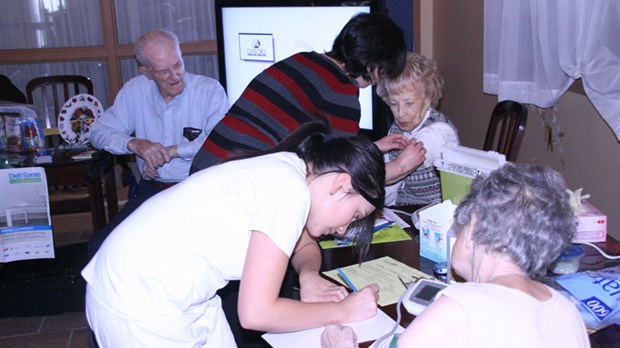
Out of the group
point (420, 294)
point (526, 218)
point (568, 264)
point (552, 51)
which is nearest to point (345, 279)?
point (420, 294)

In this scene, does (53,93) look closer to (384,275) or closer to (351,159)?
(384,275)

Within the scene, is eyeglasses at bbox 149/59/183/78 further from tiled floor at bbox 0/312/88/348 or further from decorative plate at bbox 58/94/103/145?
tiled floor at bbox 0/312/88/348

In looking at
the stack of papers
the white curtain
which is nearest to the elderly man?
the stack of papers

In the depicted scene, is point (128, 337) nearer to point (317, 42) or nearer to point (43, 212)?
point (43, 212)

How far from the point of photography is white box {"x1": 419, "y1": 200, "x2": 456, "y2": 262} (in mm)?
1723

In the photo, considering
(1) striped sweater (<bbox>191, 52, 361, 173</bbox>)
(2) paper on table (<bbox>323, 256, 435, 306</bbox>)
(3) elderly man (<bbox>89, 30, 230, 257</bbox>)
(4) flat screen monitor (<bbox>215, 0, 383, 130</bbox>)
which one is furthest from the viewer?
(4) flat screen monitor (<bbox>215, 0, 383, 130</bbox>)

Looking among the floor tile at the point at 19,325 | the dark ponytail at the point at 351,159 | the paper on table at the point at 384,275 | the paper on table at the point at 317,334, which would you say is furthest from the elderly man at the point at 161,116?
the paper on table at the point at 317,334

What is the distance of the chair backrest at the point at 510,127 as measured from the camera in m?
2.39

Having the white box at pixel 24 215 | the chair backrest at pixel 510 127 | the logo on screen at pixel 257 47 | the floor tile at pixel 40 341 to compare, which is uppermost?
the logo on screen at pixel 257 47

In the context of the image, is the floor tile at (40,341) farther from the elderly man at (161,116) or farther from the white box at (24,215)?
the elderly man at (161,116)

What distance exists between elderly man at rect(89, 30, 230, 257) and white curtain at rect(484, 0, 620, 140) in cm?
130

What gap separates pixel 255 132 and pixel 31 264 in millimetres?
2111

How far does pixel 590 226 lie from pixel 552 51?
103 cm

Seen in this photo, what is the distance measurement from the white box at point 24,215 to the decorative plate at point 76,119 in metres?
0.39
